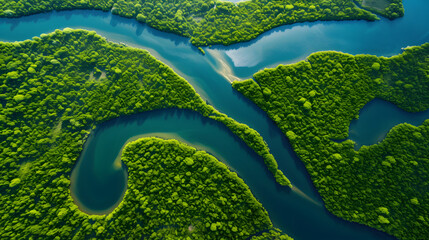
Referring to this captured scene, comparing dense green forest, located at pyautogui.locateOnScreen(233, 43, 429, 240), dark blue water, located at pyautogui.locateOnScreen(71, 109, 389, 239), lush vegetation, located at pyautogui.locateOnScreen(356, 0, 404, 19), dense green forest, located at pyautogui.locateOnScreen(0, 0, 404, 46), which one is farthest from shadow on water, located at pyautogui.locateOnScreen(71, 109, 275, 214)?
lush vegetation, located at pyautogui.locateOnScreen(356, 0, 404, 19)

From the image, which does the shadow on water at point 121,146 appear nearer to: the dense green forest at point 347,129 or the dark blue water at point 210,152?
the dark blue water at point 210,152

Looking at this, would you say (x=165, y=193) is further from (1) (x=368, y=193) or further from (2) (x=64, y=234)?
(1) (x=368, y=193)

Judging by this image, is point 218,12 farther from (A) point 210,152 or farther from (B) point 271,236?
(B) point 271,236

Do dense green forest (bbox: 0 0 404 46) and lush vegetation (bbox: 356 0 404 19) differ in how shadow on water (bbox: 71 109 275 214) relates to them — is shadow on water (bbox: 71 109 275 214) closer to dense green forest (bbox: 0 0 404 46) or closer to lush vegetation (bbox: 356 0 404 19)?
dense green forest (bbox: 0 0 404 46)

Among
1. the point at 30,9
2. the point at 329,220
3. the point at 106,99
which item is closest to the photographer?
the point at 329,220

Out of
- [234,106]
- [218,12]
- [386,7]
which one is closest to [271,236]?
[234,106]

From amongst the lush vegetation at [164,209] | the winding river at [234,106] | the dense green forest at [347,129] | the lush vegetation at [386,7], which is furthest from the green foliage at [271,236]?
the lush vegetation at [386,7]

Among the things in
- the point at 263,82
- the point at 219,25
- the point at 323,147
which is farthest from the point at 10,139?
the point at 323,147
